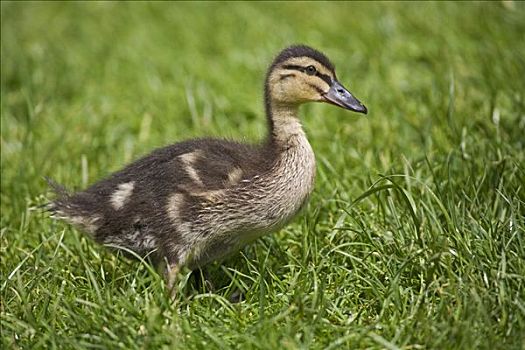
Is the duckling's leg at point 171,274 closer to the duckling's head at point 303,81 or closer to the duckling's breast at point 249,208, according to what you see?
the duckling's breast at point 249,208

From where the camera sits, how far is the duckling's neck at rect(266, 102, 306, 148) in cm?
411

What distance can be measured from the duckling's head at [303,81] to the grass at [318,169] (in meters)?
0.48

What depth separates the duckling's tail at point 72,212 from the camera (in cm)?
396

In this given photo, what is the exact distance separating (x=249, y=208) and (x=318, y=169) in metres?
1.09

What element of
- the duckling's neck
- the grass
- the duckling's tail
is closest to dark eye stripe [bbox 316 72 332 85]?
the duckling's neck

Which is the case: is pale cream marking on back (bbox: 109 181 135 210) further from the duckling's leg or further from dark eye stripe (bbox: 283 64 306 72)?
dark eye stripe (bbox: 283 64 306 72)

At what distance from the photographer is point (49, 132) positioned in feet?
19.5

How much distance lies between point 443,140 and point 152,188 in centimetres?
196

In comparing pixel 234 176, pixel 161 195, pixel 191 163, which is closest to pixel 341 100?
pixel 234 176

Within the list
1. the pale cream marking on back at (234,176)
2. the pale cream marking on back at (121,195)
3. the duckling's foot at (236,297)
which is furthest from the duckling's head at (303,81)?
the duckling's foot at (236,297)

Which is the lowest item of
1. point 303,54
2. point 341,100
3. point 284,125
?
point 284,125

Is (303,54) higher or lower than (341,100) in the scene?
higher

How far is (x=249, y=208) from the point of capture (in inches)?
152

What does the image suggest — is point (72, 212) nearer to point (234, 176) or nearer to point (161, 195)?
point (161, 195)
